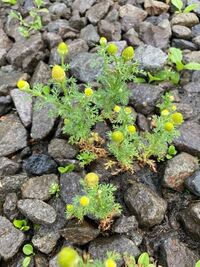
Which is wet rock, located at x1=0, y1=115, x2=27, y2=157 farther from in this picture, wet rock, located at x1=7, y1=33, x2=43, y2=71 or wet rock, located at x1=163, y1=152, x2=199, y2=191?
wet rock, located at x1=163, y1=152, x2=199, y2=191

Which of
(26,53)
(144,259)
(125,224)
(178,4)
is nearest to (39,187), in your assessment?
(125,224)

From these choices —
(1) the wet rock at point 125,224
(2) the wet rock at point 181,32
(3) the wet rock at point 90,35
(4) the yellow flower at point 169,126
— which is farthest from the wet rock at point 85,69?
(1) the wet rock at point 125,224

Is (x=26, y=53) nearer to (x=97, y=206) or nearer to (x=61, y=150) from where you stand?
(x=61, y=150)

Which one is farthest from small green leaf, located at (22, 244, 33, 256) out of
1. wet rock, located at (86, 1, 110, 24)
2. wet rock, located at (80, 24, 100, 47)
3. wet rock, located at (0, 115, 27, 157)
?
wet rock, located at (86, 1, 110, 24)

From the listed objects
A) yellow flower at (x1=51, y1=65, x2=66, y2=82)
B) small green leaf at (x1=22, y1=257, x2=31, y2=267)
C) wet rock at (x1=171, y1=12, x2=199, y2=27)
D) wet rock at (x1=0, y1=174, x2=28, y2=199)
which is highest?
yellow flower at (x1=51, y1=65, x2=66, y2=82)

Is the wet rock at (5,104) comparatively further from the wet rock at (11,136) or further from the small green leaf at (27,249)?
the small green leaf at (27,249)

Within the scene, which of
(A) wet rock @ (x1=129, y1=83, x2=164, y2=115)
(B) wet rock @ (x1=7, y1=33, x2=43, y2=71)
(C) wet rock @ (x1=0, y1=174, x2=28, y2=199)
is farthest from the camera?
(B) wet rock @ (x1=7, y1=33, x2=43, y2=71)

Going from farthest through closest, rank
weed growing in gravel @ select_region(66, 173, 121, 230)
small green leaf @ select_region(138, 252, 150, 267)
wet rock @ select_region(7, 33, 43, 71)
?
wet rock @ select_region(7, 33, 43, 71) < small green leaf @ select_region(138, 252, 150, 267) < weed growing in gravel @ select_region(66, 173, 121, 230)

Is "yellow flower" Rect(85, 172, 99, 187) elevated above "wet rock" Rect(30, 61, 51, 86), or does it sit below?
above
